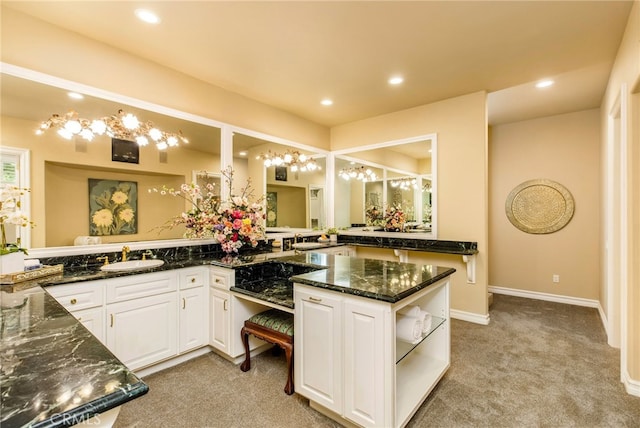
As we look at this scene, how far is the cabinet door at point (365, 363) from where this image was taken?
1646mm

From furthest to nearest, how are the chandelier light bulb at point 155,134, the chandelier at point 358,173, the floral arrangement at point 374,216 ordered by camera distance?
the chandelier at point 358,173 → the floral arrangement at point 374,216 → the chandelier light bulb at point 155,134

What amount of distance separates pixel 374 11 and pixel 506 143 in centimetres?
395

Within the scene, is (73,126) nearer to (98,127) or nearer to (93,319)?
(98,127)

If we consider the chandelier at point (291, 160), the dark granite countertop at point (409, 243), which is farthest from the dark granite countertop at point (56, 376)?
the dark granite countertop at point (409, 243)

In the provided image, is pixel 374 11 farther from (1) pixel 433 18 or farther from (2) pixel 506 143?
(2) pixel 506 143

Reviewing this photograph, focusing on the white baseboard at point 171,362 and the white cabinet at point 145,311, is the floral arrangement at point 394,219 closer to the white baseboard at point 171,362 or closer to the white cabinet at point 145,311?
the white cabinet at point 145,311

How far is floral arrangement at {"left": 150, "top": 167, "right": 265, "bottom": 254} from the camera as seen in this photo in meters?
3.05

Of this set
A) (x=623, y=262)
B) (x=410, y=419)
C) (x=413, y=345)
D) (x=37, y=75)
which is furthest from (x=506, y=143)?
(x=37, y=75)

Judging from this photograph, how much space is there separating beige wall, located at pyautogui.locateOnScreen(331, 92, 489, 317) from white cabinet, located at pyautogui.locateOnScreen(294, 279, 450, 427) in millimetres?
1861

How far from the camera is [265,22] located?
238cm

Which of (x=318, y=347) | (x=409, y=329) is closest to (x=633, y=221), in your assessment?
(x=409, y=329)

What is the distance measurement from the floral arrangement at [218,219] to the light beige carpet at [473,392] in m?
1.18

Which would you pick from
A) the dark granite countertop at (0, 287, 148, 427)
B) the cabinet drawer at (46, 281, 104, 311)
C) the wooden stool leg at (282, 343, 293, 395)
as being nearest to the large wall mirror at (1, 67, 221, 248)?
the cabinet drawer at (46, 281, 104, 311)

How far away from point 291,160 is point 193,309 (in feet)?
8.70
